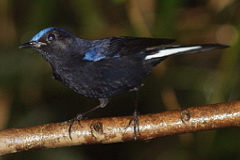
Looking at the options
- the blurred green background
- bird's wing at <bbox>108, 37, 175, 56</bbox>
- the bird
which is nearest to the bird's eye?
the bird

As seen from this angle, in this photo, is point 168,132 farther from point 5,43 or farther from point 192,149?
point 5,43

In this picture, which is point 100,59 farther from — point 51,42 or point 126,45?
point 51,42

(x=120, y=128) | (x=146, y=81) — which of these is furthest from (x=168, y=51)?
(x=146, y=81)

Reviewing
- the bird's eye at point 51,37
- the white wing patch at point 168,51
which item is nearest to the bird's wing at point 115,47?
the white wing patch at point 168,51

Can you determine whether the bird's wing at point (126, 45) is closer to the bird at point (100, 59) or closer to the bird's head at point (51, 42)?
the bird at point (100, 59)

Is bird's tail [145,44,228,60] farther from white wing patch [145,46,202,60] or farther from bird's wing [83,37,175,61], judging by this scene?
bird's wing [83,37,175,61]

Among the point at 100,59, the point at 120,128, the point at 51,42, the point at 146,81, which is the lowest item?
the point at 146,81

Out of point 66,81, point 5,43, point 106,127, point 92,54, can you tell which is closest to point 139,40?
point 92,54
